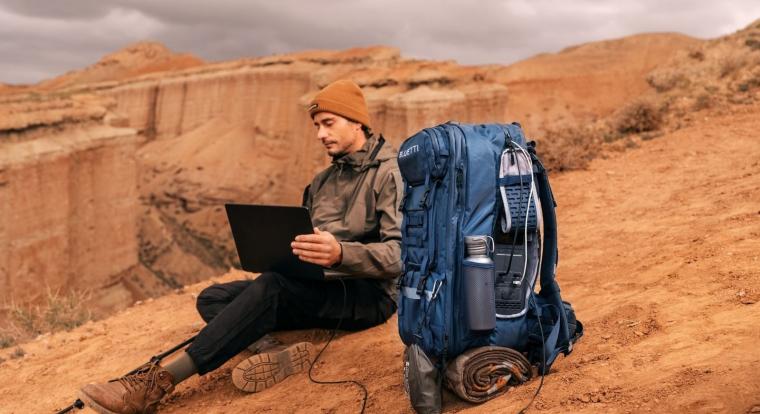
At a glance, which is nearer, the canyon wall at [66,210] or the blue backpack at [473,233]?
the blue backpack at [473,233]

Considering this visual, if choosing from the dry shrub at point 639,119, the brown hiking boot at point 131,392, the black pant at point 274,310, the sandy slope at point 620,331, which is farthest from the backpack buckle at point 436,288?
the dry shrub at point 639,119

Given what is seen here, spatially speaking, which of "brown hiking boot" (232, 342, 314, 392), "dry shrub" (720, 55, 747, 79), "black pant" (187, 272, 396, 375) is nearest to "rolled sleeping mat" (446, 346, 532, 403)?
"black pant" (187, 272, 396, 375)

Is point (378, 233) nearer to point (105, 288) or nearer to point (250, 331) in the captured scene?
point (250, 331)

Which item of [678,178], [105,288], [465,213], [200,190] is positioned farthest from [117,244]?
[465,213]

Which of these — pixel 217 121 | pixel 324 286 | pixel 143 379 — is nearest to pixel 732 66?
pixel 324 286

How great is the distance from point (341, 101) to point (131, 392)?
6.61 feet

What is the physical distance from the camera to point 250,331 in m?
3.55

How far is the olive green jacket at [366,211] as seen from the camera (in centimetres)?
349

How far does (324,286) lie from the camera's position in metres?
3.86

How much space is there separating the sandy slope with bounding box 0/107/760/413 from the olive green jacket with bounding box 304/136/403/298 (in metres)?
0.63

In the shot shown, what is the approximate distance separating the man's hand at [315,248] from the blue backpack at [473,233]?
46 centimetres

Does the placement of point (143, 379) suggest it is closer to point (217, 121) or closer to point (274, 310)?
point (274, 310)

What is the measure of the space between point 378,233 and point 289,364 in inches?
38.4

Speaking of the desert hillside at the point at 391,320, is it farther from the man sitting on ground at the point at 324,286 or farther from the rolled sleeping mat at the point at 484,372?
the man sitting on ground at the point at 324,286
